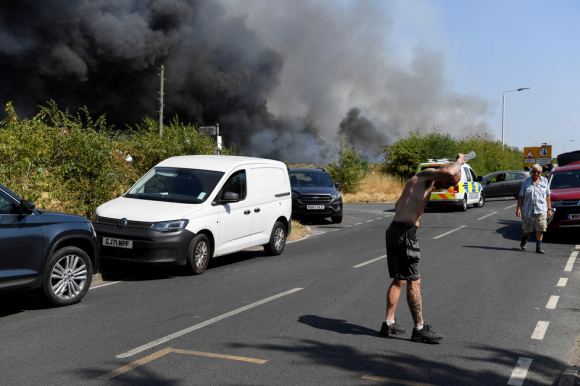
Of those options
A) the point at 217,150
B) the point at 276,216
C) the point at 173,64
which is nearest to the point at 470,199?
the point at 217,150

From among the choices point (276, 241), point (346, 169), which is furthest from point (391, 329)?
point (346, 169)

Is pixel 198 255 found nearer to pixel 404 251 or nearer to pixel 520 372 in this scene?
pixel 404 251

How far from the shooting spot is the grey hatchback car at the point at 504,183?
29156 mm

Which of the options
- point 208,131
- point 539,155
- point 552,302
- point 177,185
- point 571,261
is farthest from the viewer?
point 539,155

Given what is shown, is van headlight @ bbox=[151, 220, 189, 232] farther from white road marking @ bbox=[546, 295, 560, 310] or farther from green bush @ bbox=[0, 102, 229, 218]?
white road marking @ bbox=[546, 295, 560, 310]

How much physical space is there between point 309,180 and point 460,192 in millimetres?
7225

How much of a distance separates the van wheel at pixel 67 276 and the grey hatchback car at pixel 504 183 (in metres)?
26.0

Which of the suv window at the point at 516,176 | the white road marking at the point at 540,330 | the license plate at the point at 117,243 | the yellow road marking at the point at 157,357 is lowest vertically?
the white road marking at the point at 540,330

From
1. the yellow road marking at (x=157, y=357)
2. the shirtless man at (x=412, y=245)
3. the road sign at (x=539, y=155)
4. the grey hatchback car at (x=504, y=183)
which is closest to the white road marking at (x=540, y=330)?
the shirtless man at (x=412, y=245)

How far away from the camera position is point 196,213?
8461 mm

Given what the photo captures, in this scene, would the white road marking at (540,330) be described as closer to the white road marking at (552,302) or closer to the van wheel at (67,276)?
the white road marking at (552,302)

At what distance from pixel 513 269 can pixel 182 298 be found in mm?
5612

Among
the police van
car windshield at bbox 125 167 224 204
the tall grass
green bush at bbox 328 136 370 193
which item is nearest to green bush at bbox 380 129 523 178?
the tall grass

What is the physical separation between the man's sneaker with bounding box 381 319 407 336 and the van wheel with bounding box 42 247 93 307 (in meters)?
3.68
